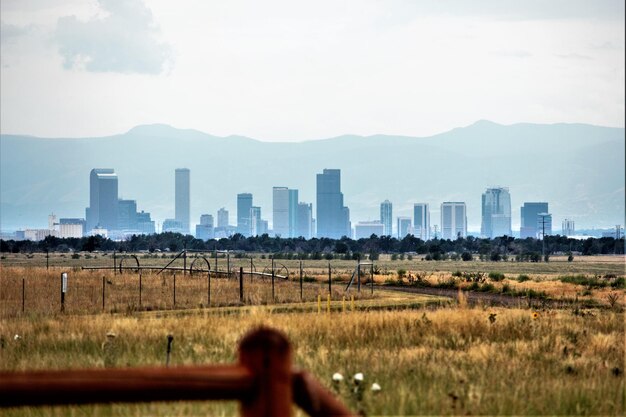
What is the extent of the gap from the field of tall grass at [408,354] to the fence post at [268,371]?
6713 millimetres

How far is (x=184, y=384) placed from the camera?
385 cm

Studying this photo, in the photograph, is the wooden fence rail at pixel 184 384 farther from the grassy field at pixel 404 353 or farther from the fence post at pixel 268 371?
the grassy field at pixel 404 353

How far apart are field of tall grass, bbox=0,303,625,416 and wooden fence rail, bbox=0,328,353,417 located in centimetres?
662

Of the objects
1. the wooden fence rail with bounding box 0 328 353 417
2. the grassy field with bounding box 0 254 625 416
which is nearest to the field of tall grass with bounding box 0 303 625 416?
the grassy field with bounding box 0 254 625 416

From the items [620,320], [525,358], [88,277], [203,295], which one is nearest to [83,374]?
[525,358]

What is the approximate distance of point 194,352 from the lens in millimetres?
17594

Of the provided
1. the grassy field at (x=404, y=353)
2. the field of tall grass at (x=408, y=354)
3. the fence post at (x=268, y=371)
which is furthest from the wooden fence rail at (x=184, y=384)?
the field of tall grass at (x=408, y=354)

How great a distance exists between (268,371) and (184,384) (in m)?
0.34

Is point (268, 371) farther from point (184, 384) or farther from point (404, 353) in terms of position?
point (404, 353)

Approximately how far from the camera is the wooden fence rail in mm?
3730

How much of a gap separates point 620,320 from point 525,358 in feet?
35.7

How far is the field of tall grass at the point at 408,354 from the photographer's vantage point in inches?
464

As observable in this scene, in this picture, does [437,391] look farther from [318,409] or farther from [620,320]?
[620,320]

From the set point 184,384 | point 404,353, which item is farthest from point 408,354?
point 184,384
